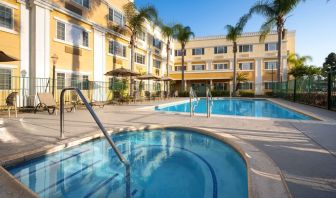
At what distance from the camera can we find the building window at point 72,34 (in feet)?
51.3

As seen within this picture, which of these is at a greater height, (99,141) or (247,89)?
(247,89)

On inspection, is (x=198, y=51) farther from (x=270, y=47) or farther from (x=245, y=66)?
(x=270, y=47)

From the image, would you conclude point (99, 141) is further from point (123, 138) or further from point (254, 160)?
point (254, 160)

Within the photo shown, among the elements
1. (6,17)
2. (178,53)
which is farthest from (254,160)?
(178,53)

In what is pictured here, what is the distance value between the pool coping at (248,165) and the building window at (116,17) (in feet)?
59.4

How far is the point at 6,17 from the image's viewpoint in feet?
40.1

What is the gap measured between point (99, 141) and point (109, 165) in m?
1.60

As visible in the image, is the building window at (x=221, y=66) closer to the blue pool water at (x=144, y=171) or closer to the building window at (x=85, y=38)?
the building window at (x=85, y=38)

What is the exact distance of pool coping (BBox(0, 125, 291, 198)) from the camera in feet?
9.09

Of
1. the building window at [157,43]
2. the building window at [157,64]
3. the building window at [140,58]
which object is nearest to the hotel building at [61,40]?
the building window at [140,58]

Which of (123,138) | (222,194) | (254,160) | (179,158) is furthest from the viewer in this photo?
(123,138)

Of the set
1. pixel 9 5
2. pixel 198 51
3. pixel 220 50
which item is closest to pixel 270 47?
pixel 220 50

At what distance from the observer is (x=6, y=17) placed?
40.1ft

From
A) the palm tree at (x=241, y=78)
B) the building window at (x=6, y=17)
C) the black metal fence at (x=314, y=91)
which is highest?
the building window at (x=6, y=17)
